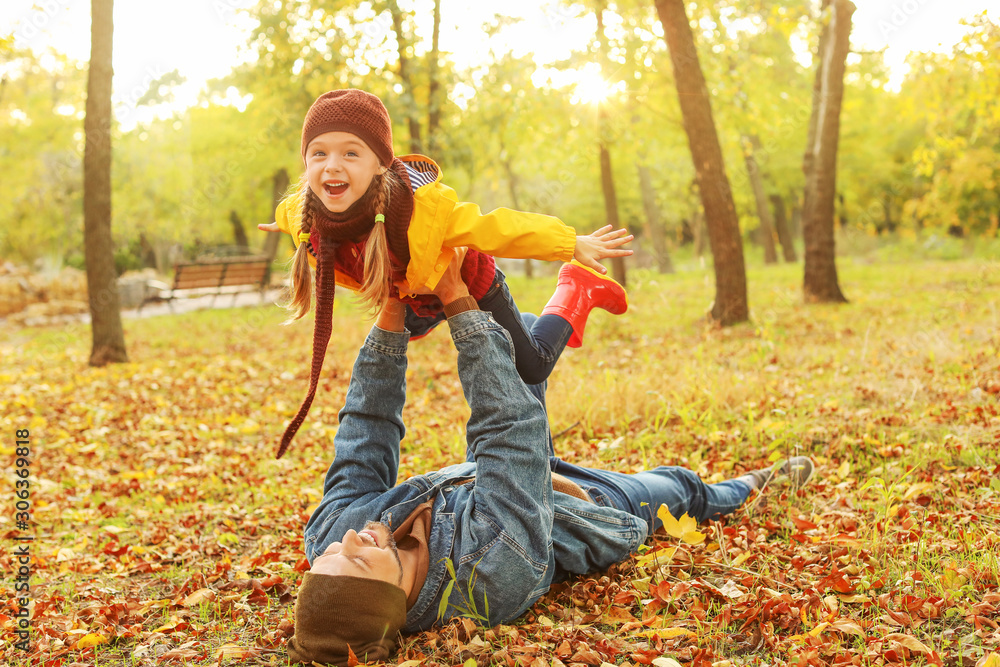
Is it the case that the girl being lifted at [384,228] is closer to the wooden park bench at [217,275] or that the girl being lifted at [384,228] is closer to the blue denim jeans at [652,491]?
the blue denim jeans at [652,491]

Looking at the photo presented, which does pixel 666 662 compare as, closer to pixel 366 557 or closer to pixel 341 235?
pixel 366 557

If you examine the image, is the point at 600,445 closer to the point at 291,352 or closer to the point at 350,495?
the point at 350,495

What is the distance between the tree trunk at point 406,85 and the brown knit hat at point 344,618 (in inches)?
376

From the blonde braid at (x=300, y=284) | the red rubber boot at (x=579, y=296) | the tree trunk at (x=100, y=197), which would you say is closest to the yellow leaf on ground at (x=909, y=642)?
the red rubber boot at (x=579, y=296)

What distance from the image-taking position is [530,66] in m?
13.0

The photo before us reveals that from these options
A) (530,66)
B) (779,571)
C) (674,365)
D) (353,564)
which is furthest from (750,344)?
(530,66)

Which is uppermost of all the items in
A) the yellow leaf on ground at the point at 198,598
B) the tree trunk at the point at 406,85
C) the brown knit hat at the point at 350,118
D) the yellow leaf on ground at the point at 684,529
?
the tree trunk at the point at 406,85

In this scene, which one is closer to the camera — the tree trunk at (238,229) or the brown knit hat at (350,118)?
the brown knit hat at (350,118)

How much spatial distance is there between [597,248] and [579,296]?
0.52 meters

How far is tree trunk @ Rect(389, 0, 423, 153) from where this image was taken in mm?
10859

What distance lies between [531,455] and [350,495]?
2.40 feet

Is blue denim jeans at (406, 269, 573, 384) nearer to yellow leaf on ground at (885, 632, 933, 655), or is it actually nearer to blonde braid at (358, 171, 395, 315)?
blonde braid at (358, 171, 395, 315)

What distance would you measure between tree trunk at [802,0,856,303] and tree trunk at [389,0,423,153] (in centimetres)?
602

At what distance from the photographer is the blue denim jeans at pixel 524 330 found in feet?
9.66
